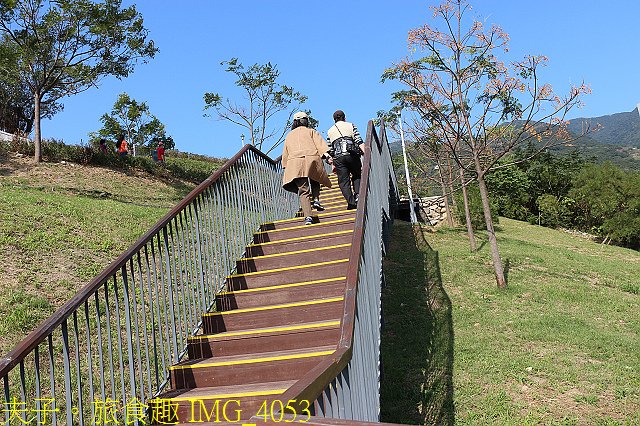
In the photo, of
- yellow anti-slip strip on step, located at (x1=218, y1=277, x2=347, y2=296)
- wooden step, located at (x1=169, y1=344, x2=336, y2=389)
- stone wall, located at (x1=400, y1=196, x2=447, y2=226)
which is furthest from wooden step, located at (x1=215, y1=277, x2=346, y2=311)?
stone wall, located at (x1=400, y1=196, x2=447, y2=226)

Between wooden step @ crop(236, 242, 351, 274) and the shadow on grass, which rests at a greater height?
wooden step @ crop(236, 242, 351, 274)

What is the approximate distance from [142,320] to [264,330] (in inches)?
76.2

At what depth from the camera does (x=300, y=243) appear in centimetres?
621

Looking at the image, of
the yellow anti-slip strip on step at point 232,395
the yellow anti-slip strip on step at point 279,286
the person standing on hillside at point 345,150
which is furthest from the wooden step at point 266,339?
the person standing on hillside at point 345,150

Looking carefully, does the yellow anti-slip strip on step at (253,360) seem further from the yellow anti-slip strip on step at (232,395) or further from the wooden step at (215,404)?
the yellow anti-slip strip on step at (232,395)

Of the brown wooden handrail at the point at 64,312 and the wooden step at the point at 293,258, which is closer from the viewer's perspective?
the brown wooden handrail at the point at 64,312

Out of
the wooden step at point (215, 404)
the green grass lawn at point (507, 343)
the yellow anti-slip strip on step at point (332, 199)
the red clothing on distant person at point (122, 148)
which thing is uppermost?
the red clothing on distant person at point (122, 148)

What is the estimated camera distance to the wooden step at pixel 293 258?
581 cm

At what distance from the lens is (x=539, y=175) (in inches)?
1228

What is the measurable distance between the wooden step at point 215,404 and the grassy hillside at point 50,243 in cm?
216

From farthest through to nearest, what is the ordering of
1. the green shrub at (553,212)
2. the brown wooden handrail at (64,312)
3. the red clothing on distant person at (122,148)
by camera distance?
the green shrub at (553,212), the red clothing on distant person at (122,148), the brown wooden handrail at (64,312)

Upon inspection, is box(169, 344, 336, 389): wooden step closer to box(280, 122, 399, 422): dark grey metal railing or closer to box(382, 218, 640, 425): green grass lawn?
box(280, 122, 399, 422): dark grey metal railing

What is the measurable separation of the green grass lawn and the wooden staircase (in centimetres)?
124

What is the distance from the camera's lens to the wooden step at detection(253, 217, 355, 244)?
6.50 metres
